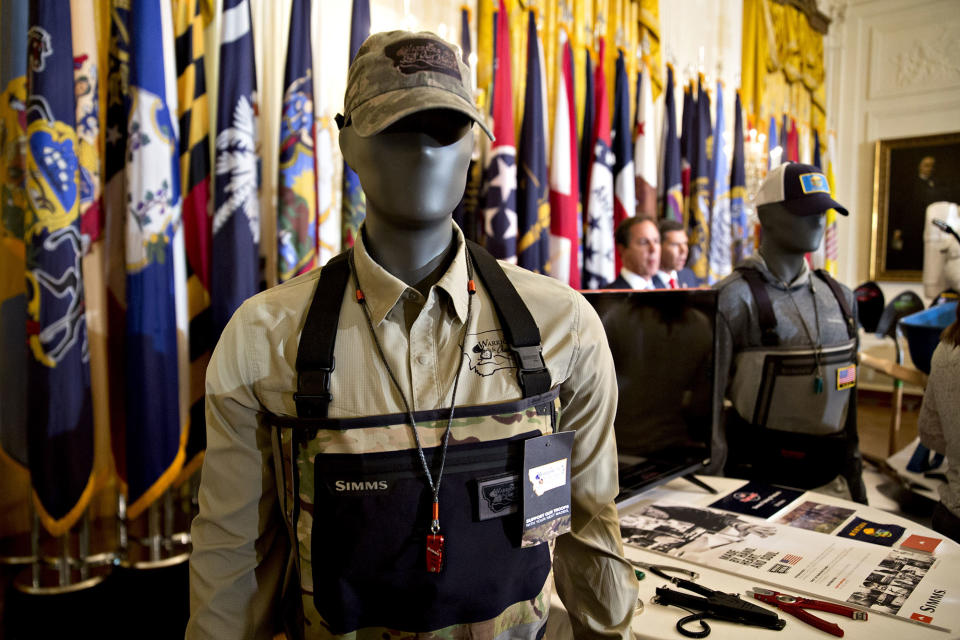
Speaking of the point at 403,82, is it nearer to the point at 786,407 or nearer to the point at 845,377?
the point at 786,407

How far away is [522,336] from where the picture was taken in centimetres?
90

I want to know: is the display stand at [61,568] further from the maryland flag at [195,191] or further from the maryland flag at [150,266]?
the maryland flag at [195,191]

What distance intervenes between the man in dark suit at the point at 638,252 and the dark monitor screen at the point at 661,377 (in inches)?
53.9

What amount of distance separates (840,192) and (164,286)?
25.2 feet

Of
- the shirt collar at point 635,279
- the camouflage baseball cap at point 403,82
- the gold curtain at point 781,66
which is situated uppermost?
the gold curtain at point 781,66

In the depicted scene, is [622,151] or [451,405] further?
[622,151]

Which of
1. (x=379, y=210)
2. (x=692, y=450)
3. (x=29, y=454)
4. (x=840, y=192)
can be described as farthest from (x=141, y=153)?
(x=840, y=192)

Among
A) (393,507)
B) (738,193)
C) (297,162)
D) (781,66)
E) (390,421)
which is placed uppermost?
(781,66)

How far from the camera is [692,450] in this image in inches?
70.6

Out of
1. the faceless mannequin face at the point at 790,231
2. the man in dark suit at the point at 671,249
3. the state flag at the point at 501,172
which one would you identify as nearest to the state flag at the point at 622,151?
the man in dark suit at the point at 671,249

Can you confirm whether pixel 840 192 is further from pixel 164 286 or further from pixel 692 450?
pixel 164 286

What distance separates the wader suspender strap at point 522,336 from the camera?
2.91 feet

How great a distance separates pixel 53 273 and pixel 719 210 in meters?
4.58

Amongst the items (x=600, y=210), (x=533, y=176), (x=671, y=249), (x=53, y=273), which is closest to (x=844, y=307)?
(x=671, y=249)
